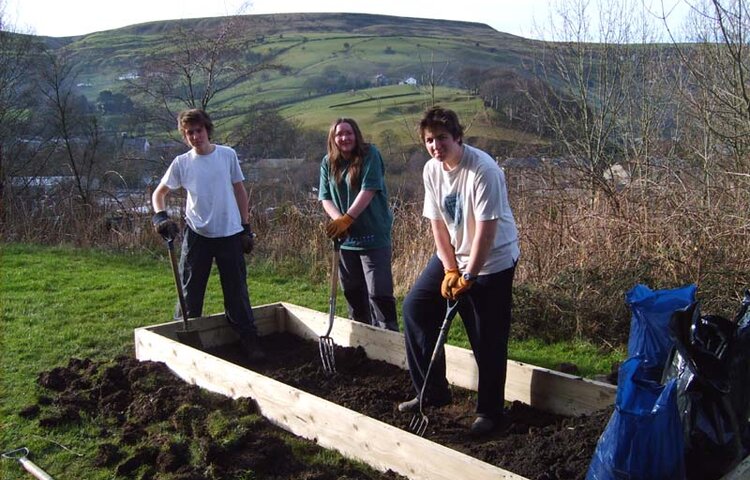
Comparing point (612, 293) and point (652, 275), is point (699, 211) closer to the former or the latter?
point (652, 275)

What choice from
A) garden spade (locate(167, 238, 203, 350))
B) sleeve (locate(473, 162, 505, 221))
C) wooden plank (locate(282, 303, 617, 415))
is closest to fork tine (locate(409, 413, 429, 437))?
wooden plank (locate(282, 303, 617, 415))

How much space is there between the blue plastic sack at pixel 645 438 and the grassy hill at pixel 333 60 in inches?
266

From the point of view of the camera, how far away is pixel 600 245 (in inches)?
235

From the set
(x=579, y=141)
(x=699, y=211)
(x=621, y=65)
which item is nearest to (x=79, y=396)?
(x=699, y=211)

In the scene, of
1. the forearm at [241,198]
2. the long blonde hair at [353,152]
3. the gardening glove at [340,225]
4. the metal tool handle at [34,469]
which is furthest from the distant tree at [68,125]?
the metal tool handle at [34,469]

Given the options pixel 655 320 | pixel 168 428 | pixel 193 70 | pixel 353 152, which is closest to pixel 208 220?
pixel 353 152

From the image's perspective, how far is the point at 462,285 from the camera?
345cm

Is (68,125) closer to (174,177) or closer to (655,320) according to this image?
(174,177)

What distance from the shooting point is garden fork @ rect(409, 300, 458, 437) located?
361 centimetres

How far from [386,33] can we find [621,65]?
47.2m

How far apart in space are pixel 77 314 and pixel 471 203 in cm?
435

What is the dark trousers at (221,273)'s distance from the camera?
4922 mm

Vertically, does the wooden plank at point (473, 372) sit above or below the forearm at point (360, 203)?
below

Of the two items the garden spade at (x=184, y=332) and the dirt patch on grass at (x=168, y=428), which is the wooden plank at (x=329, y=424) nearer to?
the dirt patch on grass at (x=168, y=428)
